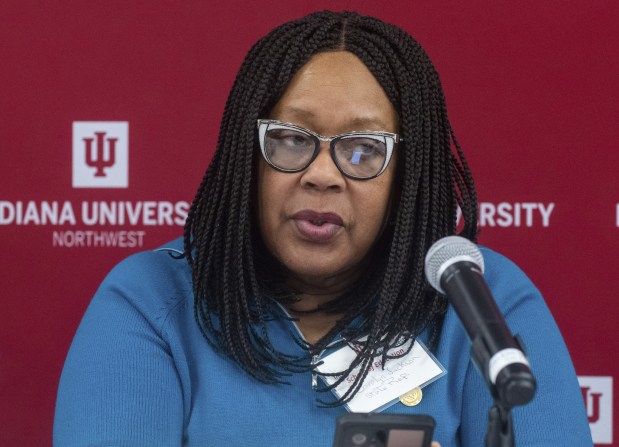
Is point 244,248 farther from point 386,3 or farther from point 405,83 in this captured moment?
point 386,3

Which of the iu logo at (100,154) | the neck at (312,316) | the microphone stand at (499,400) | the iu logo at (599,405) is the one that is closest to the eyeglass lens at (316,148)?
the neck at (312,316)

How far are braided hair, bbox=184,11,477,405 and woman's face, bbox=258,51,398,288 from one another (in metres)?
0.02

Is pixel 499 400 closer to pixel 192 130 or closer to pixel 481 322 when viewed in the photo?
pixel 481 322

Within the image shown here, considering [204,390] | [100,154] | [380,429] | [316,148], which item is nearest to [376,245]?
[316,148]

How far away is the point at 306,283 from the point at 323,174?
226 millimetres

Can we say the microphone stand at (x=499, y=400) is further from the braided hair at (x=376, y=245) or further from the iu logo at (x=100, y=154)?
the iu logo at (x=100, y=154)

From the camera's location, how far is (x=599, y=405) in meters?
1.98

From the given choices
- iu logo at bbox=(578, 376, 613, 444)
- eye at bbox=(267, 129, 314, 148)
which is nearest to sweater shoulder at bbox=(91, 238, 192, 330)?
eye at bbox=(267, 129, 314, 148)

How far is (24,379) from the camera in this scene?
1930 millimetres

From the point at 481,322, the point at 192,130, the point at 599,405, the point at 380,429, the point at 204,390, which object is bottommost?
the point at 599,405

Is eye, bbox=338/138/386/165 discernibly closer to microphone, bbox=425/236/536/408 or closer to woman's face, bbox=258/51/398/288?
woman's face, bbox=258/51/398/288

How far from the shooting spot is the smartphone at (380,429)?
34.4 inches

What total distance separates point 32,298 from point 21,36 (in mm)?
521

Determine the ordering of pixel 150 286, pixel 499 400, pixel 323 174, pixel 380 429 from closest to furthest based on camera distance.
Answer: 1. pixel 499 400
2. pixel 380 429
3. pixel 323 174
4. pixel 150 286
